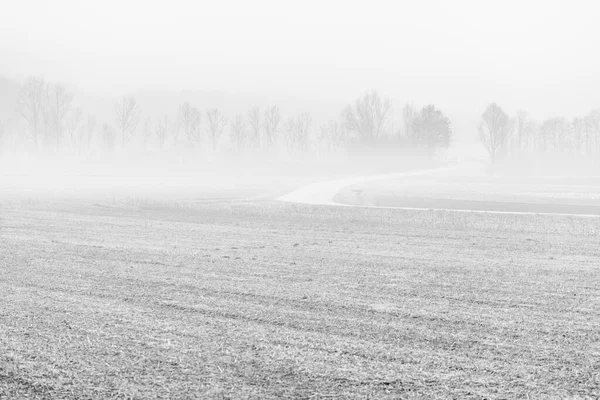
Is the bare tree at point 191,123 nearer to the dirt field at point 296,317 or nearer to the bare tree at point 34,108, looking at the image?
the bare tree at point 34,108

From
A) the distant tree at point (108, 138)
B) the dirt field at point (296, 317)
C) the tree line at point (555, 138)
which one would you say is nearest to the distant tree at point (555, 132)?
the tree line at point (555, 138)

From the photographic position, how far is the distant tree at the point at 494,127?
117 meters

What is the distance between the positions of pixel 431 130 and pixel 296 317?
11891 cm

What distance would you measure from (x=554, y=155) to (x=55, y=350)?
5216 inches

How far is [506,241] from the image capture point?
17422 mm

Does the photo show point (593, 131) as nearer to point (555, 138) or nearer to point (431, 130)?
point (555, 138)

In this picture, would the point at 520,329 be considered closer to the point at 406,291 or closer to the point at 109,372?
the point at 406,291

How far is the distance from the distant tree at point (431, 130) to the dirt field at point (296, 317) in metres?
108

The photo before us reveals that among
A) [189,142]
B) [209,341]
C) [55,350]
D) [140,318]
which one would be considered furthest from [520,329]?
[189,142]

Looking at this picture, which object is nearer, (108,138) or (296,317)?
(296,317)

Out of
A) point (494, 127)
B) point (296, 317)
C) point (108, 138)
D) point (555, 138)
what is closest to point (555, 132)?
point (555, 138)

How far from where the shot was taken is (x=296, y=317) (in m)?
8.01

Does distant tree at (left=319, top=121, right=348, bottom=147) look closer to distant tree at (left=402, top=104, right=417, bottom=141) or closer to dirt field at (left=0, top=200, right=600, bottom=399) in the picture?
distant tree at (left=402, top=104, right=417, bottom=141)

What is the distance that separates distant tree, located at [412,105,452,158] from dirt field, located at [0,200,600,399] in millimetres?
108094
